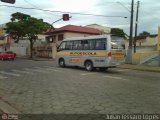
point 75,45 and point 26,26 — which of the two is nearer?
point 75,45

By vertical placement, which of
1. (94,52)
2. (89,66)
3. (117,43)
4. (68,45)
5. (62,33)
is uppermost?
(62,33)

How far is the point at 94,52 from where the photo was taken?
20234 millimetres

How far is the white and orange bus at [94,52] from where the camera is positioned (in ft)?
63.5

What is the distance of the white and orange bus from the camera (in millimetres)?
19359

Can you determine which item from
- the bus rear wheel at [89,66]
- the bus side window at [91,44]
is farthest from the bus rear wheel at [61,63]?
the bus side window at [91,44]

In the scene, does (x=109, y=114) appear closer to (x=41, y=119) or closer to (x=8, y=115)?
(x=41, y=119)

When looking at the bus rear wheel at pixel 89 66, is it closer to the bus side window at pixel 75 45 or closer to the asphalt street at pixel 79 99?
the bus side window at pixel 75 45

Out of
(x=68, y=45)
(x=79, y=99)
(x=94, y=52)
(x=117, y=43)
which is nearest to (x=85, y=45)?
(x=94, y=52)

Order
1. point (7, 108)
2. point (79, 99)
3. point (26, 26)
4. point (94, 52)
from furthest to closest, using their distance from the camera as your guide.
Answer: point (26, 26)
point (94, 52)
point (79, 99)
point (7, 108)

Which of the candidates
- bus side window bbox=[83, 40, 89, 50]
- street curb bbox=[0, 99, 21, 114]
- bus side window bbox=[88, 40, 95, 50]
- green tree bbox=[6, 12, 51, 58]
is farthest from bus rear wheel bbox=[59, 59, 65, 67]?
green tree bbox=[6, 12, 51, 58]

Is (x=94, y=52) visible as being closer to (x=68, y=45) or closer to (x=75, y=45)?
(x=75, y=45)

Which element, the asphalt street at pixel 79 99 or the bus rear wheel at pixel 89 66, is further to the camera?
the bus rear wheel at pixel 89 66

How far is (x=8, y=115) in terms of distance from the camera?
6.89 metres

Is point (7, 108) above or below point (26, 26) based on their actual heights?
below
